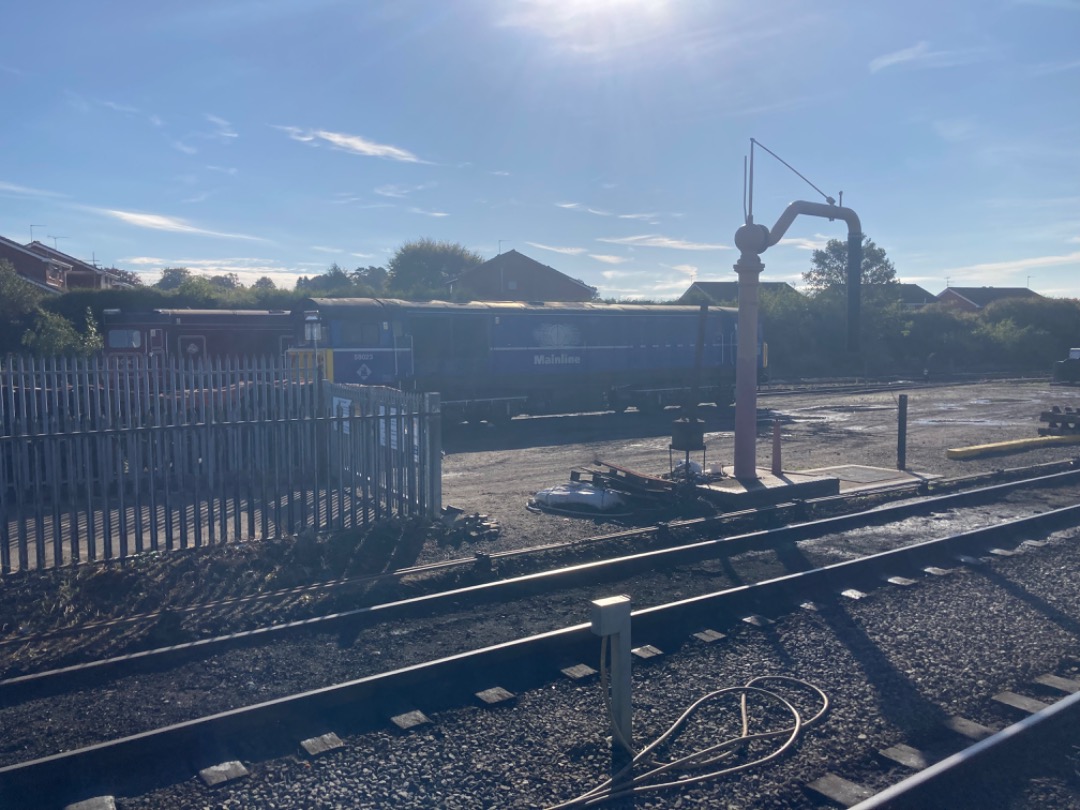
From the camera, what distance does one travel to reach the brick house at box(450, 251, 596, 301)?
64.4m

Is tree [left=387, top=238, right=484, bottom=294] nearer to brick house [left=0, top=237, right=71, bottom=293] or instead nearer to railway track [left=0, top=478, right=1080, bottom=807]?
brick house [left=0, top=237, right=71, bottom=293]

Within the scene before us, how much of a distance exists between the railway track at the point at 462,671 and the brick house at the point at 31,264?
147ft

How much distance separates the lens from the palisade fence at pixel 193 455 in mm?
8148

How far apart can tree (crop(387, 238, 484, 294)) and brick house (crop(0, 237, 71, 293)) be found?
28.3m

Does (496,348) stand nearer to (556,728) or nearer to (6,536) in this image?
(6,536)

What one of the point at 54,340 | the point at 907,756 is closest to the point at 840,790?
the point at 907,756

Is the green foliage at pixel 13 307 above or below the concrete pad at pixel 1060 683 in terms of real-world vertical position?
above

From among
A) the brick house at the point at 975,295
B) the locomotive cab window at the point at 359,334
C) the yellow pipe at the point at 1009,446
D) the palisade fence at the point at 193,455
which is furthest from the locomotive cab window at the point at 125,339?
the brick house at the point at 975,295

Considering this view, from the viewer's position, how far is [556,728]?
17.0 feet

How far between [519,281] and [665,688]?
60.2 meters

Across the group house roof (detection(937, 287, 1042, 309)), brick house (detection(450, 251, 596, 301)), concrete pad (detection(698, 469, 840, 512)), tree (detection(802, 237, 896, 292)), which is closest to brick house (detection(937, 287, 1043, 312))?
house roof (detection(937, 287, 1042, 309))

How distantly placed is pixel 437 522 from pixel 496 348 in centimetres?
1376

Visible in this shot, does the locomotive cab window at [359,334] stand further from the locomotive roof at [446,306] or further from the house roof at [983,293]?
the house roof at [983,293]

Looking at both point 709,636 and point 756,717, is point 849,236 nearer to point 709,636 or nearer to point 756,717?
point 709,636
